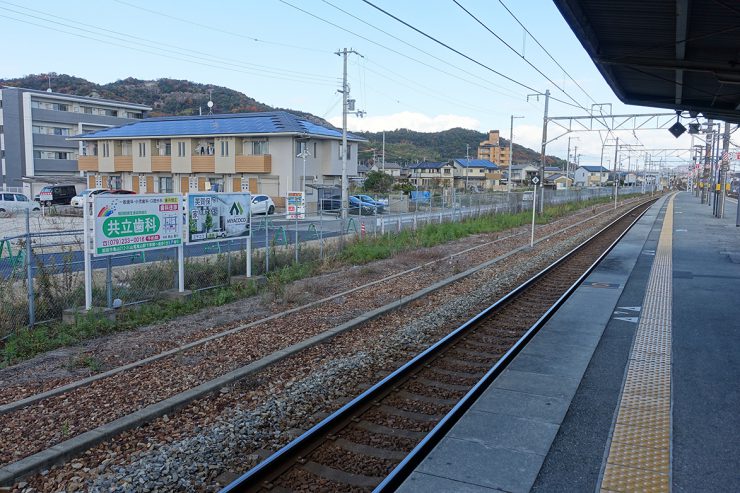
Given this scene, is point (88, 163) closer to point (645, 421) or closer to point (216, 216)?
point (216, 216)

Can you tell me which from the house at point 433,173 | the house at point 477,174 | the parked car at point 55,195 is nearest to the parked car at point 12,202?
the parked car at point 55,195

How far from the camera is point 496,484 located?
16.3 ft

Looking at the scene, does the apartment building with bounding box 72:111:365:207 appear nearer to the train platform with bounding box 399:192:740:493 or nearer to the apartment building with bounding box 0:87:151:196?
the apartment building with bounding box 0:87:151:196

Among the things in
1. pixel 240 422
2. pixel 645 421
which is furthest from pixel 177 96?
pixel 645 421

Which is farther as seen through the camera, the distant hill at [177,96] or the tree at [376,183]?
the distant hill at [177,96]

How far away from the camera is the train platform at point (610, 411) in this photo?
507cm

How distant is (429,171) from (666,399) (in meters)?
107

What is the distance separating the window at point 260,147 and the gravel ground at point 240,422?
38.7 metres

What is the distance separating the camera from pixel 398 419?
6.53m

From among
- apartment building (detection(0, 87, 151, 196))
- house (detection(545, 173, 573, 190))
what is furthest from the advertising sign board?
house (detection(545, 173, 573, 190))

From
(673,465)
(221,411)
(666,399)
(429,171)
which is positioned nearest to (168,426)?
(221,411)

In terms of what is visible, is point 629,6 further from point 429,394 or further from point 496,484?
point 496,484

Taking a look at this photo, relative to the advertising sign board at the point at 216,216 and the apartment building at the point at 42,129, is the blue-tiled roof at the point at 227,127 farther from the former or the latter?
the advertising sign board at the point at 216,216

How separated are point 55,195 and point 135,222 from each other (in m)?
40.9
